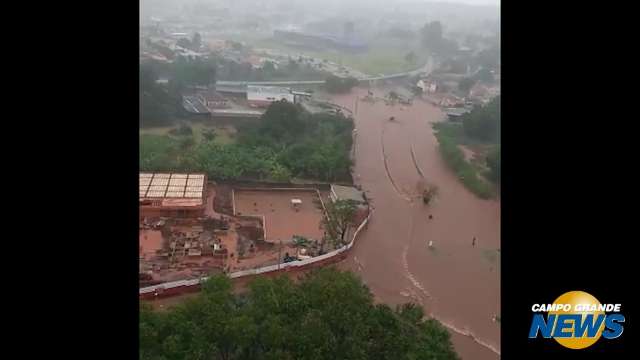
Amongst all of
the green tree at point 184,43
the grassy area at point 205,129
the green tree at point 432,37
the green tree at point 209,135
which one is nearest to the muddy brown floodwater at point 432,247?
the grassy area at point 205,129

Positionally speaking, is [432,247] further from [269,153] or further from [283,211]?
[269,153]

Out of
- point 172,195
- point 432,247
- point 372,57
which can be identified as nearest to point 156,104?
point 172,195

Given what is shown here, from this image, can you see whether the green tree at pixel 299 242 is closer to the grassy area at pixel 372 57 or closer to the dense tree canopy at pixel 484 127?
the dense tree canopy at pixel 484 127

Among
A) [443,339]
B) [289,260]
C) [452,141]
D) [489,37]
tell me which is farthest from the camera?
[489,37]

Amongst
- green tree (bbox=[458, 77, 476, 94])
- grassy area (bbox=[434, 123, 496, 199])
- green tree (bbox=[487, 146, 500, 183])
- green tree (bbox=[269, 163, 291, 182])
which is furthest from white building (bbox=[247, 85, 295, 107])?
green tree (bbox=[458, 77, 476, 94])
